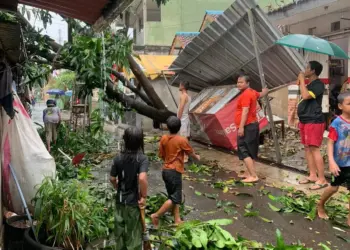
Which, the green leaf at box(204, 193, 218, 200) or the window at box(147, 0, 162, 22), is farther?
the window at box(147, 0, 162, 22)

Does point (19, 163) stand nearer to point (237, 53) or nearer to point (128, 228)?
point (128, 228)

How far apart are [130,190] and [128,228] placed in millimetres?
380

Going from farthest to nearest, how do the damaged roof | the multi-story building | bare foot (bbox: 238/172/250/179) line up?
the multi-story building → bare foot (bbox: 238/172/250/179) → the damaged roof

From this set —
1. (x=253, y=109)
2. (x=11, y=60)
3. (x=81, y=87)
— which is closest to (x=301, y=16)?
(x=253, y=109)

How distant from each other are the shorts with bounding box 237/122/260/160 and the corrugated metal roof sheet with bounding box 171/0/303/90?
231 centimetres

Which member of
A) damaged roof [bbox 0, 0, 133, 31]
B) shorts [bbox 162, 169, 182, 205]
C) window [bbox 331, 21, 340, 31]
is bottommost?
shorts [bbox 162, 169, 182, 205]

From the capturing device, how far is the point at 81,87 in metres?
8.11

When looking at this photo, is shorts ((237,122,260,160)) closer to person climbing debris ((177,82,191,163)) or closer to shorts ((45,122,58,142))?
person climbing debris ((177,82,191,163))

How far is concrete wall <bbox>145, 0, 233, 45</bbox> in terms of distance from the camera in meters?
22.3

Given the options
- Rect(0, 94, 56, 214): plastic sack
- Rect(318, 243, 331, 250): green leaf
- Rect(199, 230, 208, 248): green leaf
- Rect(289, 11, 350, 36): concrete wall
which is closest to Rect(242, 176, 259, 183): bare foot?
Rect(318, 243, 331, 250): green leaf

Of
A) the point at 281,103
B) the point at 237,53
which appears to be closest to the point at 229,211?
the point at 237,53

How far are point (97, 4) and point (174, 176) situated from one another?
2428 mm

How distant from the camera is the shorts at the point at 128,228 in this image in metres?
3.66

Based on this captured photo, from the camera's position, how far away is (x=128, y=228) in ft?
12.1
